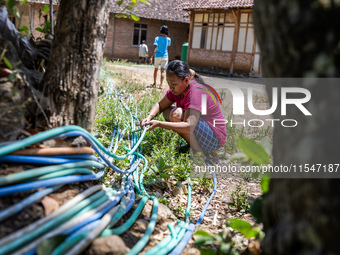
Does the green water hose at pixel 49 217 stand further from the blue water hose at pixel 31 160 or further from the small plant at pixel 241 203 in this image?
the small plant at pixel 241 203

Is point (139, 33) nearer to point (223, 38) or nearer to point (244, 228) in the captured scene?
point (223, 38)

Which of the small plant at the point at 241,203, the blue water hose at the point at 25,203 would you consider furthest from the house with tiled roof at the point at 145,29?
the blue water hose at the point at 25,203

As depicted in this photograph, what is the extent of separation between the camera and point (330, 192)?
914mm

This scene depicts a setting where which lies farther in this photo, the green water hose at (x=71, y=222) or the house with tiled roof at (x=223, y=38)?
the house with tiled roof at (x=223, y=38)

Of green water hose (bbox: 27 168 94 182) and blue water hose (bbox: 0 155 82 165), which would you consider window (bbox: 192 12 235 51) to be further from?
blue water hose (bbox: 0 155 82 165)

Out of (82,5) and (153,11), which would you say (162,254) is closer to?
(82,5)

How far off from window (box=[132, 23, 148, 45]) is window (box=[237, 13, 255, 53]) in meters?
7.86

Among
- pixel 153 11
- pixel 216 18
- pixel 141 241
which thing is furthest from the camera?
pixel 153 11

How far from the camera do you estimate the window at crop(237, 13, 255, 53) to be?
15.3 meters

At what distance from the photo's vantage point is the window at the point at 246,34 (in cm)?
1533

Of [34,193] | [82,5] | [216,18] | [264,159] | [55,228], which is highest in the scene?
[216,18]

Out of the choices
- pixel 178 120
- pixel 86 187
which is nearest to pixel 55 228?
pixel 86 187

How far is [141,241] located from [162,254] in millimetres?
126

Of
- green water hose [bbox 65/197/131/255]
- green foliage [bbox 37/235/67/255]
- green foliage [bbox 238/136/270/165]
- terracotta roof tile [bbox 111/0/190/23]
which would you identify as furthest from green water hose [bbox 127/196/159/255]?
terracotta roof tile [bbox 111/0/190/23]
